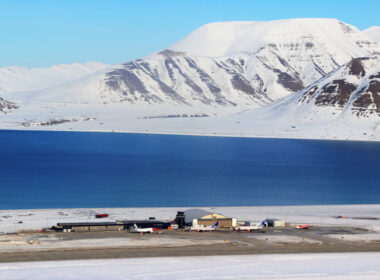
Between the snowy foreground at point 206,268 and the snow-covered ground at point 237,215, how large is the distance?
20.2 metres

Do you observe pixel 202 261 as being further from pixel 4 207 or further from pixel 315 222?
pixel 4 207

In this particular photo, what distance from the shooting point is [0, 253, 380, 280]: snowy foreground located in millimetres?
57562

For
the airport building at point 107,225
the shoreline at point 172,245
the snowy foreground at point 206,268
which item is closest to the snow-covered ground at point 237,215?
the airport building at point 107,225

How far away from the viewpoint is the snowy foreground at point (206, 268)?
57562mm

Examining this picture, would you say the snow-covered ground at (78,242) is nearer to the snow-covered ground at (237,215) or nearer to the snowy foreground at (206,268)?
the snowy foreground at (206,268)

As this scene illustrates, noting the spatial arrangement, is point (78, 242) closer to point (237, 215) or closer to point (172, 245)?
point (172, 245)

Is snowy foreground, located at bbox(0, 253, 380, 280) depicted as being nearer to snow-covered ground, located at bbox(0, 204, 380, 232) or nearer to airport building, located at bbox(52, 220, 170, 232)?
airport building, located at bbox(52, 220, 170, 232)

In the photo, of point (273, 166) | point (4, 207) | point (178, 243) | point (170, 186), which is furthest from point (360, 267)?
point (273, 166)

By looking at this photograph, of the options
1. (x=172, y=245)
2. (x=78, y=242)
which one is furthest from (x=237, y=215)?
(x=78, y=242)

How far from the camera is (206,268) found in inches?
2397

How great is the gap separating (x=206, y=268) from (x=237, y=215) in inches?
1363

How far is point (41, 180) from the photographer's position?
13538 cm

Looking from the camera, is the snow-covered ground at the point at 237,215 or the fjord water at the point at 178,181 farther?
the fjord water at the point at 178,181

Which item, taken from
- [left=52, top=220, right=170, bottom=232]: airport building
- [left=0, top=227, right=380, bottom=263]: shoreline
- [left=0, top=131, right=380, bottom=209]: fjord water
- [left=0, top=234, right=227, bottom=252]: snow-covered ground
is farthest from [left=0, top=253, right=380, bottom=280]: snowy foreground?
[left=0, top=131, right=380, bottom=209]: fjord water
